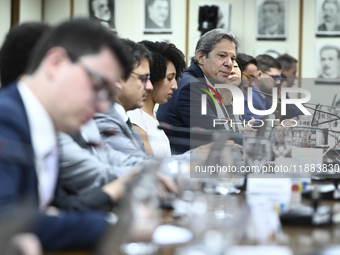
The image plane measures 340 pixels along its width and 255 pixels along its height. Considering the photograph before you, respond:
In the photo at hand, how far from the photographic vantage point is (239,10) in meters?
8.60

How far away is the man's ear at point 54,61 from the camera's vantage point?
1.44 m

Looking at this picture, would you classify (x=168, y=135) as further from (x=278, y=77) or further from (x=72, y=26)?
(x=278, y=77)

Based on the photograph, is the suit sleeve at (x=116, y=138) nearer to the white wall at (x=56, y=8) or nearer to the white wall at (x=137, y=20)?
the white wall at (x=137, y=20)

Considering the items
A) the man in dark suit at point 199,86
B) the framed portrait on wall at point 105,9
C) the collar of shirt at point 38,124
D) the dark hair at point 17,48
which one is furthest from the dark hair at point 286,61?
the collar of shirt at point 38,124

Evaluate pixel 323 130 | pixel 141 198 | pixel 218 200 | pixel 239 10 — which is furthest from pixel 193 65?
pixel 239 10

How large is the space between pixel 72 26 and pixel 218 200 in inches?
23.3

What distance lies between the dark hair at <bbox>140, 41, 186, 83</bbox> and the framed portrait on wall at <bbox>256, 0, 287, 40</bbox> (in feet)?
15.8

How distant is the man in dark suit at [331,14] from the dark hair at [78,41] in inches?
294

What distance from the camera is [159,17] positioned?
8648 millimetres

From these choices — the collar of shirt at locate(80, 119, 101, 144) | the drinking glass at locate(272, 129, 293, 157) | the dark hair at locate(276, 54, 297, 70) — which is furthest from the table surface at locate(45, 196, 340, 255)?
the dark hair at locate(276, 54, 297, 70)

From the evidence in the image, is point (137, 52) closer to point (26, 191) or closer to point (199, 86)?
point (199, 86)

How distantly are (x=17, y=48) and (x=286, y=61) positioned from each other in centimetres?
638

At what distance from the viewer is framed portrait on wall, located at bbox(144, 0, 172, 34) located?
8.63 metres

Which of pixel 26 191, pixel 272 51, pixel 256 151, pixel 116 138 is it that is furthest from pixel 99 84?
pixel 272 51
